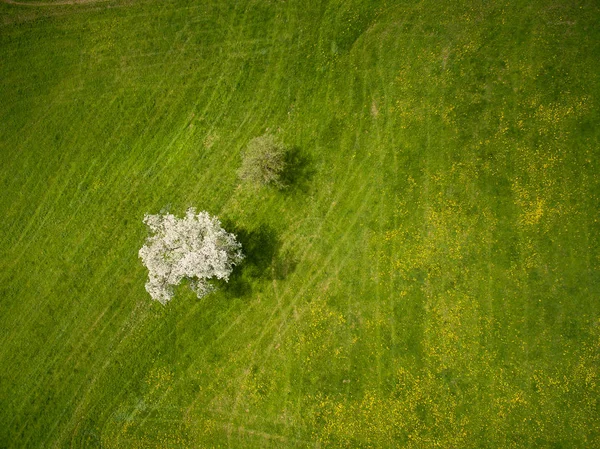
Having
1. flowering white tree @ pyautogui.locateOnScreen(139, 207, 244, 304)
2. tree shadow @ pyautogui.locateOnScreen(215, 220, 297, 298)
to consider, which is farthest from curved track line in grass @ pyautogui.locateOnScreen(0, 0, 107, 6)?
tree shadow @ pyautogui.locateOnScreen(215, 220, 297, 298)

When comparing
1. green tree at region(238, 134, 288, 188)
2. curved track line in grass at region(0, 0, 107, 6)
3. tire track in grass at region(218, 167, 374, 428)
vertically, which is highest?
curved track line in grass at region(0, 0, 107, 6)

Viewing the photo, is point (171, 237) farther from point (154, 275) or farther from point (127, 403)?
point (127, 403)

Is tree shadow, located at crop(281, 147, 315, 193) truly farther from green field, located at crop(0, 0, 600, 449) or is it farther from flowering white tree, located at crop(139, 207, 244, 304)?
flowering white tree, located at crop(139, 207, 244, 304)

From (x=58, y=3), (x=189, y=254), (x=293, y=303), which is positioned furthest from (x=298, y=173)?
(x=58, y=3)

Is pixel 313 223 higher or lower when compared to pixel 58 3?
lower

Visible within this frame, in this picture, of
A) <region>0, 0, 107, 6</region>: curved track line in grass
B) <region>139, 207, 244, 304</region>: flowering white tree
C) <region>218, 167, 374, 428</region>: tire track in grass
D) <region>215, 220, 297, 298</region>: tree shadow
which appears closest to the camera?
<region>139, 207, 244, 304</region>: flowering white tree

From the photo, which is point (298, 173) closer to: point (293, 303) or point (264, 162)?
point (264, 162)
